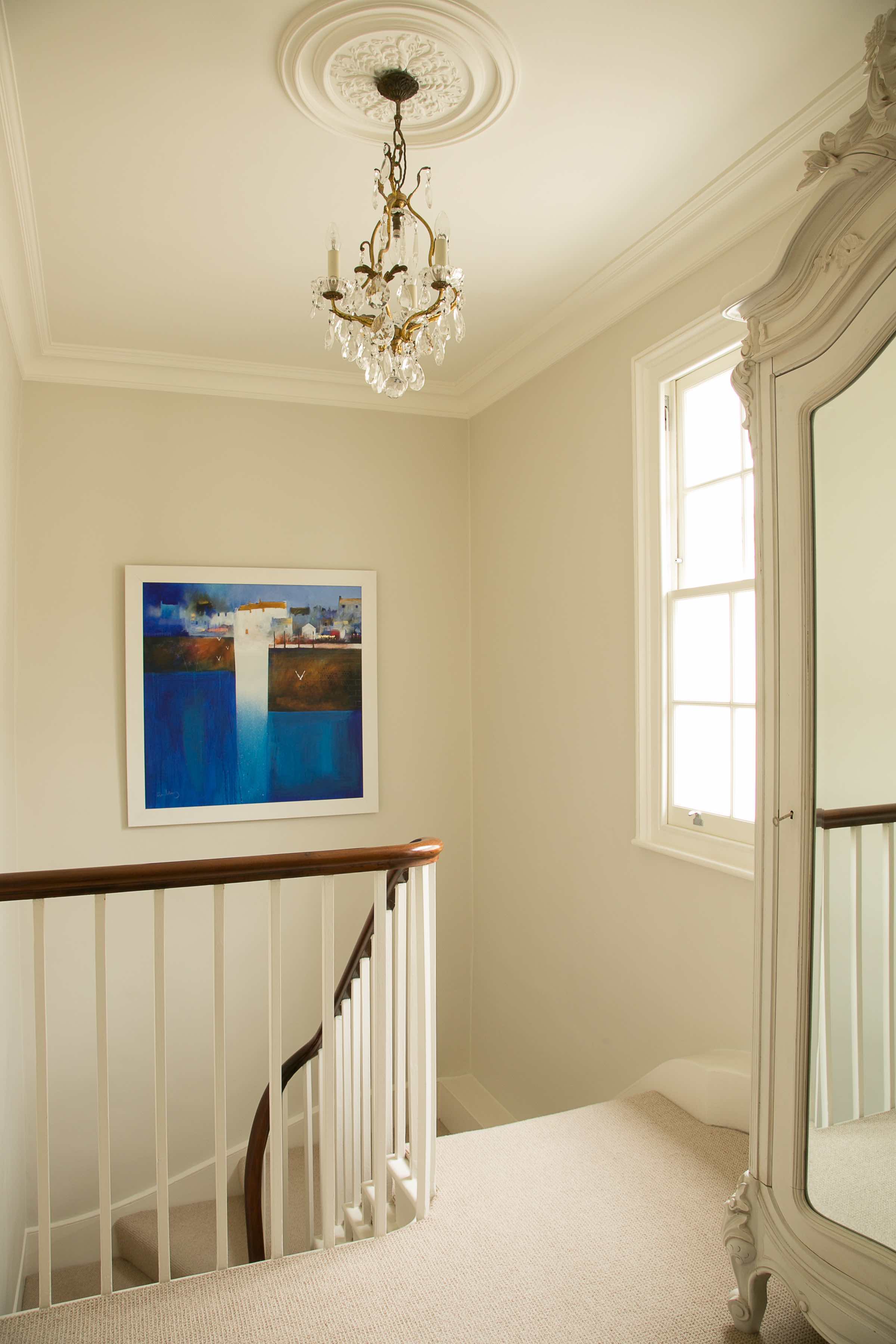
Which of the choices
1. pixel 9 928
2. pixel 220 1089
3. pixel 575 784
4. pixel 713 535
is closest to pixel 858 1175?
pixel 220 1089

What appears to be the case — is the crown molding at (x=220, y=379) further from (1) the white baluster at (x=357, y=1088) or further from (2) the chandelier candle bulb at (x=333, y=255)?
(1) the white baluster at (x=357, y=1088)

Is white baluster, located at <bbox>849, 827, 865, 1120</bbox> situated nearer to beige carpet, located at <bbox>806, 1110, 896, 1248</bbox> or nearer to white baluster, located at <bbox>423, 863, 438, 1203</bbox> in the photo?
beige carpet, located at <bbox>806, 1110, 896, 1248</bbox>

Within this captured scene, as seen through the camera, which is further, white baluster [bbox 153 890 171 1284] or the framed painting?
the framed painting

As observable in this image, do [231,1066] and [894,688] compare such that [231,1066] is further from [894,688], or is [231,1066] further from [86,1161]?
[894,688]

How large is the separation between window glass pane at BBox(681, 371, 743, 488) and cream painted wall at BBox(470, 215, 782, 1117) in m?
0.21

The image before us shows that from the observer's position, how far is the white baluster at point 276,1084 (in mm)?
1817

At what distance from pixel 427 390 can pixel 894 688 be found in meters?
3.18

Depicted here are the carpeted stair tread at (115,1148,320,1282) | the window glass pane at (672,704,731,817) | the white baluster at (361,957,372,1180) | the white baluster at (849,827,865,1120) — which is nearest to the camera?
the white baluster at (849,827,865,1120)

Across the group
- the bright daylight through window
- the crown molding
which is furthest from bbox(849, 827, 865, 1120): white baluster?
Answer: the crown molding

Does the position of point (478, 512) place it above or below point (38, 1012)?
above

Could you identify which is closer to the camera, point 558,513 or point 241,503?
point 558,513

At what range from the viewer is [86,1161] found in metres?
3.50

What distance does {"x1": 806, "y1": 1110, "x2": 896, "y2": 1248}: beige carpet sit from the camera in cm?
133

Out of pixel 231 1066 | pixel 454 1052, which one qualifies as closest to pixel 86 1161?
pixel 231 1066
